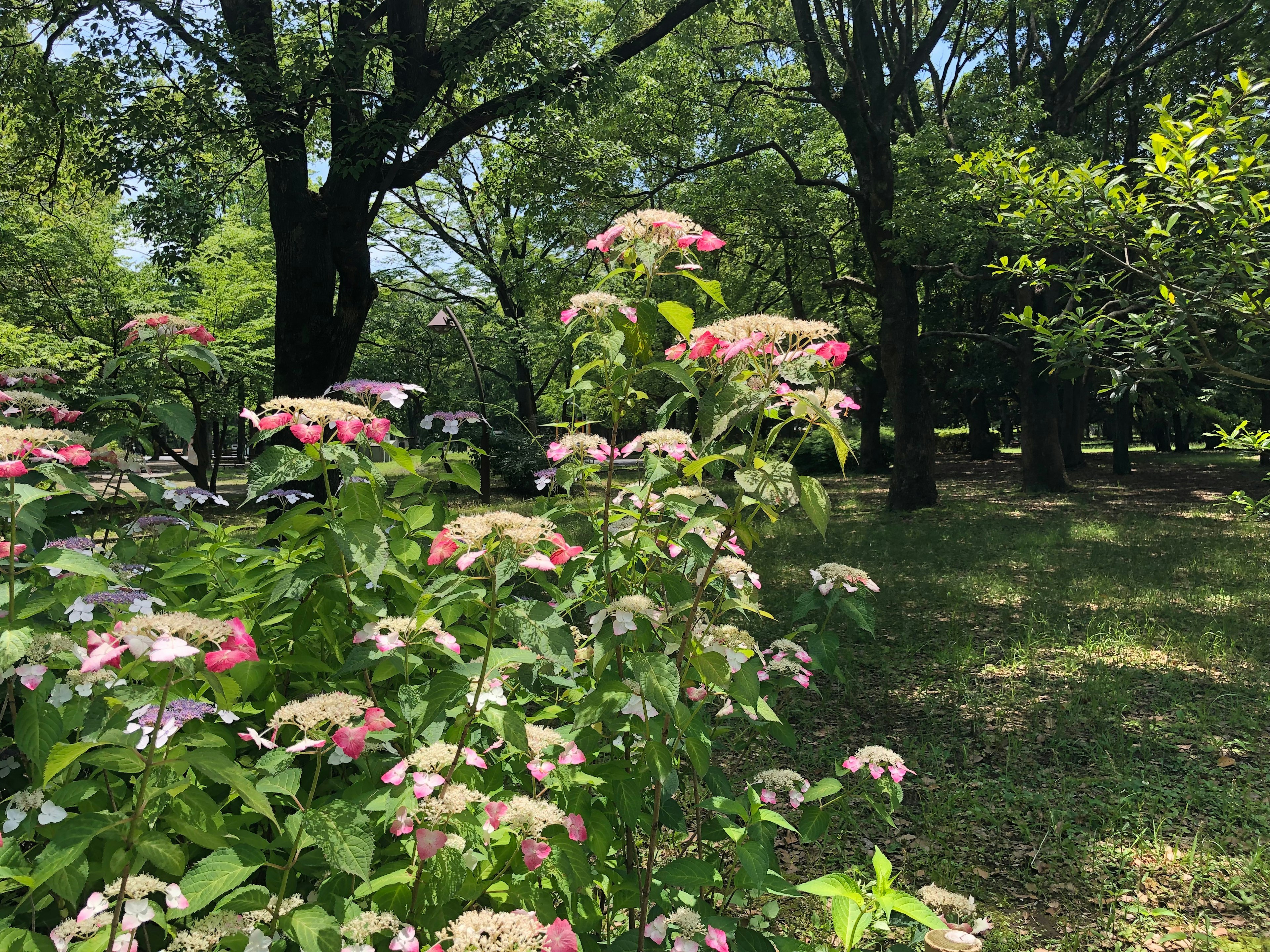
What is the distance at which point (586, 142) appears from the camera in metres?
10.4

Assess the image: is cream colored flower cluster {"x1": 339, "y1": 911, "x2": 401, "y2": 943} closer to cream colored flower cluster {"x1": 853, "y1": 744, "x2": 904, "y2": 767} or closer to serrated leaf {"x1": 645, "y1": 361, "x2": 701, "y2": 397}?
serrated leaf {"x1": 645, "y1": 361, "x2": 701, "y2": 397}

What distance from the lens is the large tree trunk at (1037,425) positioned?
43.2ft

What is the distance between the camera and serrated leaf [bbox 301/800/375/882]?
3.58 feet

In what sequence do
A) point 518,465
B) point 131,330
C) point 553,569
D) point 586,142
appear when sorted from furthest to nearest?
point 518,465
point 586,142
point 131,330
point 553,569

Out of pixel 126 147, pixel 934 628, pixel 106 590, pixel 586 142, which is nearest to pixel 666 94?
pixel 586 142

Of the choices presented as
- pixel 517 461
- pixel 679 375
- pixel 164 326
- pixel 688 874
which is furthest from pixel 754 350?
pixel 517 461

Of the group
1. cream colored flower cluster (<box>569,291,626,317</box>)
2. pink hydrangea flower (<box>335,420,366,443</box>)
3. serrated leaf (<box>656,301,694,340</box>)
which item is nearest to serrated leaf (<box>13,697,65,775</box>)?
pink hydrangea flower (<box>335,420,366,443</box>)

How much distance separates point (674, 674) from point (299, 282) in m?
7.52

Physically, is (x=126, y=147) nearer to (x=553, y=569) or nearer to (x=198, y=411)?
(x=198, y=411)

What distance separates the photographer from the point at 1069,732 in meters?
3.91

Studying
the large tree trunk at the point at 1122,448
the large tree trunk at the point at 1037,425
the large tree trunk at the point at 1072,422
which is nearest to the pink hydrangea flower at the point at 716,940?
the large tree trunk at the point at 1037,425

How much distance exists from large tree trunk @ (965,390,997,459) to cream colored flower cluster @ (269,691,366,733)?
91.8ft

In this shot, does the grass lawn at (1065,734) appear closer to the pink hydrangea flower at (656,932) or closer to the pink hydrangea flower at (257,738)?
the pink hydrangea flower at (656,932)

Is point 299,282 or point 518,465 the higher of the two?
point 299,282
